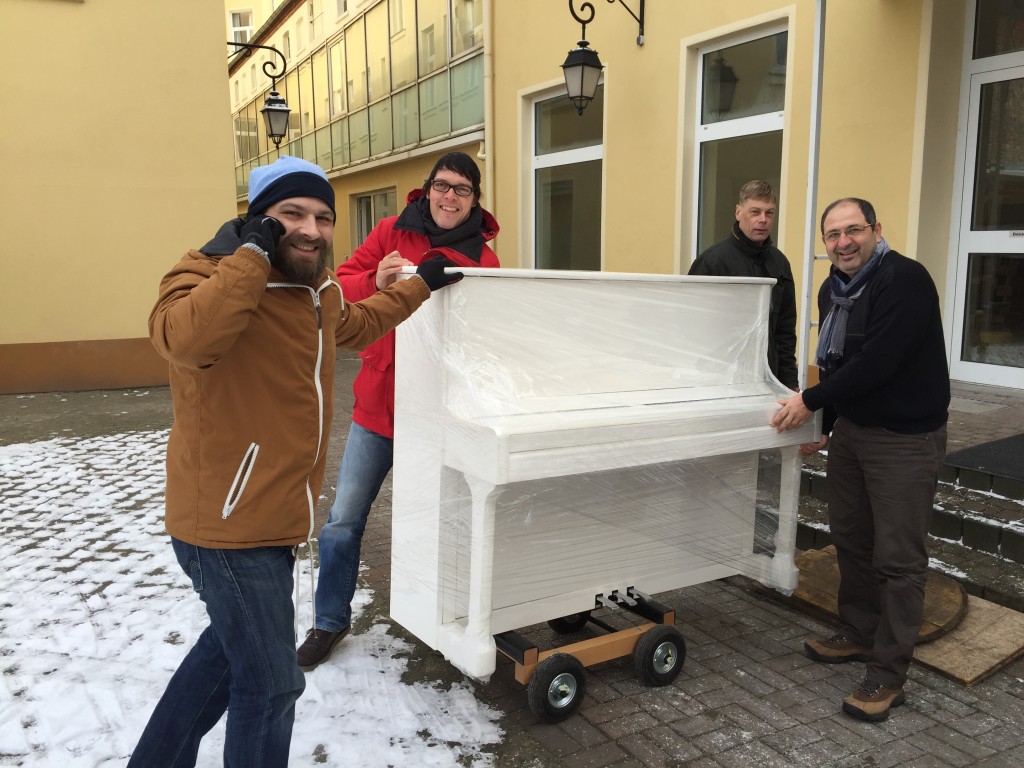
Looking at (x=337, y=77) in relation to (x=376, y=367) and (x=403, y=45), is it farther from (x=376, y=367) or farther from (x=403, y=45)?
(x=376, y=367)

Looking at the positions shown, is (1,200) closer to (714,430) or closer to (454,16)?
(454,16)

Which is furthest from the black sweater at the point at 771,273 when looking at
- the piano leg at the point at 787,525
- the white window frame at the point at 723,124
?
the white window frame at the point at 723,124

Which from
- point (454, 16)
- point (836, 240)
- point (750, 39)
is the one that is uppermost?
point (454, 16)

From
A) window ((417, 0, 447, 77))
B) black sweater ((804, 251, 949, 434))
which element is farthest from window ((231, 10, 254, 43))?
black sweater ((804, 251, 949, 434))

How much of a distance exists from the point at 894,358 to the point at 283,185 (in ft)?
6.44

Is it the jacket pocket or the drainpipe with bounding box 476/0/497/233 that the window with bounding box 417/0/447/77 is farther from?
the jacket pocket

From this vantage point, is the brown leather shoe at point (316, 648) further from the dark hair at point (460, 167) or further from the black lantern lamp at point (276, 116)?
the black lantern lamp at point (276, 116)

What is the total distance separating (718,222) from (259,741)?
248 inches

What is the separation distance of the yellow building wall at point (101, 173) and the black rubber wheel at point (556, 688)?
25.2 ft

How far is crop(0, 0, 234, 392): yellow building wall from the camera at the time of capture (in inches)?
331

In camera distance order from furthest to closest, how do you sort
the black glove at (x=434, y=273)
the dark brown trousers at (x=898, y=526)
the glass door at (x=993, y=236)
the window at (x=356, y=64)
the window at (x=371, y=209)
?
the window at (x=356, y=64)
the window at (x=371, y=209)
the glass door at (x=993, y=236)
the dark brown trousers at (x=898, y=526)
the black glove at (x=434, y=273)

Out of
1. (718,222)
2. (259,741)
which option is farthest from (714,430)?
(718,222)

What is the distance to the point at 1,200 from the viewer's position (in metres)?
8.34

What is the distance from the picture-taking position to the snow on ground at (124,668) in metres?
2.48
